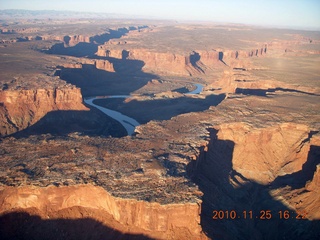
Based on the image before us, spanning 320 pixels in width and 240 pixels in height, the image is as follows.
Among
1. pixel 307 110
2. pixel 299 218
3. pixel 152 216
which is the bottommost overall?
pixel 299 218

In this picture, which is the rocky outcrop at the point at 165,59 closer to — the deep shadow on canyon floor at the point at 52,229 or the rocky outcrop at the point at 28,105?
the rocky outcrop at the point at 28,105

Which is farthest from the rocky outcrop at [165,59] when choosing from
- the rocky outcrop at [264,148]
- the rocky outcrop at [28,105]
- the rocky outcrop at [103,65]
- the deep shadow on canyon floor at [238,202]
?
the deep shadow on canyon floor at [238,202]

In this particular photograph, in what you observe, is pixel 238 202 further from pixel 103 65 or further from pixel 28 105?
pixel 103 65

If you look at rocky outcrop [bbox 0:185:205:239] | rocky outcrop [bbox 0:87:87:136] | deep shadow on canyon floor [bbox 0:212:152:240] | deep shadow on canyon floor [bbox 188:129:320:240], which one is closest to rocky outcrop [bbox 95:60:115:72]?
rocky outcrop [bbox 0:87:87:136]

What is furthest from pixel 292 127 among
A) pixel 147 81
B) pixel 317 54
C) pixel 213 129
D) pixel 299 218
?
pixel 317 54

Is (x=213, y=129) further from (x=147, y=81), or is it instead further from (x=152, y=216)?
(x=147, y=81)

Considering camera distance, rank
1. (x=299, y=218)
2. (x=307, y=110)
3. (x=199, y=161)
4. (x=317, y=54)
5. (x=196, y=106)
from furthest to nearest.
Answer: (x=317, y=54) → (x=196, y=106) → (x=307, y=110) → (x=199, y=161) → (x=299, y=218)
